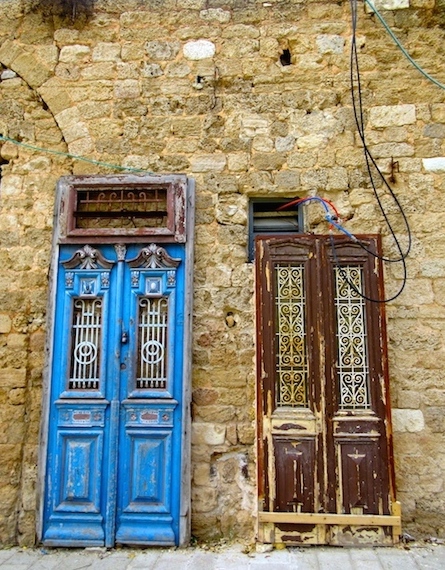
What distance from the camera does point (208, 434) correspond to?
3598mm

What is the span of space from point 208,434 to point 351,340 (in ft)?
4.15

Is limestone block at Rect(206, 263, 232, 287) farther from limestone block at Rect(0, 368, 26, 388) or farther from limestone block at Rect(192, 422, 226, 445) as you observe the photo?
limestone block at Rect(0, 368, 26, 388)

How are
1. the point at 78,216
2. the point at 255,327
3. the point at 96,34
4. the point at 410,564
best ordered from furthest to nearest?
1. the point at 96,34
2. the point at 78,216
3. the point at 255,327
4. the point at 410,564

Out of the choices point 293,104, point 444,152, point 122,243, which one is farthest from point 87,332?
point 444,152

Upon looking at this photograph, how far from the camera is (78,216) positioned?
12.6ft

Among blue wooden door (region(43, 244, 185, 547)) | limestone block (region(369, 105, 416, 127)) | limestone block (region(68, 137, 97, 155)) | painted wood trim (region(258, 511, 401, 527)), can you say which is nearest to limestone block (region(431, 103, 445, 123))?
limestone block (region(369, 105, 416, 127))

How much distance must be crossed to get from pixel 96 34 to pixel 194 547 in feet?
13.6

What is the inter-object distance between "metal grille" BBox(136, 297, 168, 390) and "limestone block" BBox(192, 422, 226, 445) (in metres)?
0.41

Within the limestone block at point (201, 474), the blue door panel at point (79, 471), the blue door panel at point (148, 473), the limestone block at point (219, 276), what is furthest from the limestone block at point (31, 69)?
the limestone block at point (201, 474)

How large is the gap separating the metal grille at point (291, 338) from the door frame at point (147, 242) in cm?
67

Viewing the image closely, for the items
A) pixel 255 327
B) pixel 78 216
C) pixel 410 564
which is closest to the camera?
pixel 410 564

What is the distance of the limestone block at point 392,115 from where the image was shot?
3887 mm

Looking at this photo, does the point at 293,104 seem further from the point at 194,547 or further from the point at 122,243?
the point at 194,547

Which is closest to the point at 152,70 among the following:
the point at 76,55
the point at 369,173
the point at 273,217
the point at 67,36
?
the point at 76,55
